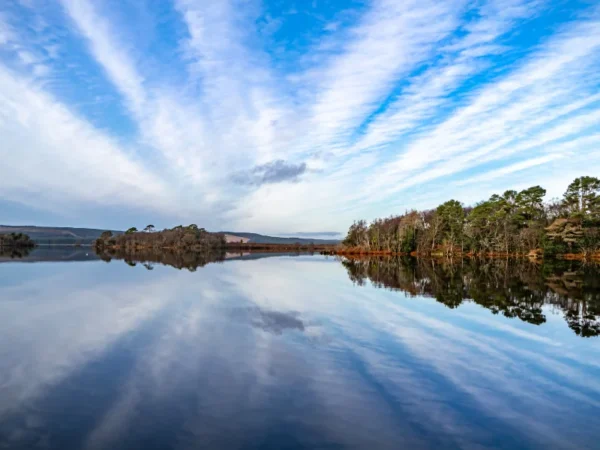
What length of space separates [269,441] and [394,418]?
5.37ft

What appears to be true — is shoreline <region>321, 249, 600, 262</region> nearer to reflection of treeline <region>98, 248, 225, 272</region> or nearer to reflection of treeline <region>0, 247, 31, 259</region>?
reflection of treeline <region>98, 248, 225, 272</region>

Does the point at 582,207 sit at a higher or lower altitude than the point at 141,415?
higher

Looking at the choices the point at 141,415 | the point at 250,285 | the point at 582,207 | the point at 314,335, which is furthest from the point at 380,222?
the point at 141,415

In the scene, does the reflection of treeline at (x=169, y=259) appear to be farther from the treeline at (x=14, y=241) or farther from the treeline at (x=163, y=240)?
the treeline at (x=14, y=241)

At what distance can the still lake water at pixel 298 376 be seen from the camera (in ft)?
14.4

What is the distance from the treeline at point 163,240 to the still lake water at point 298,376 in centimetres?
11218

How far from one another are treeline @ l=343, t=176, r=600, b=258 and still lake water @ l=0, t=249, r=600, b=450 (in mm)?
41553

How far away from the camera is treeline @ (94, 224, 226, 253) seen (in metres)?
124

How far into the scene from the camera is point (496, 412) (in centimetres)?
502

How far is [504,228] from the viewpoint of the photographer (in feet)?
176

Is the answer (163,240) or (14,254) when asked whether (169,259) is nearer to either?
(14,254)

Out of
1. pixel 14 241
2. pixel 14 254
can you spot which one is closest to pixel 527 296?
pixel 14 254

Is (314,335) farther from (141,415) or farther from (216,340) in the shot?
(141,415)

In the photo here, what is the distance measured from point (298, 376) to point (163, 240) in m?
132
